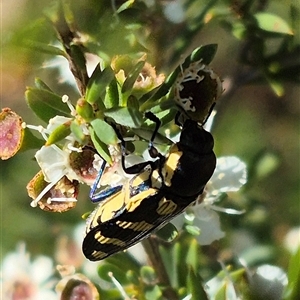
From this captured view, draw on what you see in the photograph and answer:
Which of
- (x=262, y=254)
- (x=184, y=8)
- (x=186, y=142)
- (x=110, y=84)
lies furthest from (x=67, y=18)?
(x=262, y=254)

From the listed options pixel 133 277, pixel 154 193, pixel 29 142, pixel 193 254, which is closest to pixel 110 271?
pixel 133 277

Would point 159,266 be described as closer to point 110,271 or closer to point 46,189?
point 110,271

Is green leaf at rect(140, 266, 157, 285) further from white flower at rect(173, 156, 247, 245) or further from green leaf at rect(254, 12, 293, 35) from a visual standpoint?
green leaf at rect(254, 12, 293, 35)

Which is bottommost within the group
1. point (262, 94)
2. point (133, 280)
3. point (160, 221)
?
point (262, 94)

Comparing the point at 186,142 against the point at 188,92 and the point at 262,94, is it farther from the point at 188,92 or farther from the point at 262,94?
the point at 262,94

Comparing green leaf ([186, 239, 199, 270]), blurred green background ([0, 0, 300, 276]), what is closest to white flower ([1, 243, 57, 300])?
blurred green background ([0, 0, 300, 276])

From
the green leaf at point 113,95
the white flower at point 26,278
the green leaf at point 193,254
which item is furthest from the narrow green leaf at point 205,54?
the white flower at point 26,278

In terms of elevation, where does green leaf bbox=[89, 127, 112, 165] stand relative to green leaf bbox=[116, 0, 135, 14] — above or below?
below
